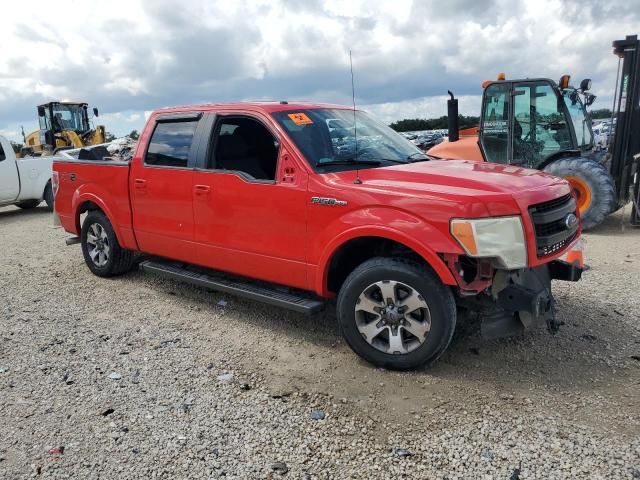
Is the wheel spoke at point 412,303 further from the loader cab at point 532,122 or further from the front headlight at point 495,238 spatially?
the loader cab at point 532,122

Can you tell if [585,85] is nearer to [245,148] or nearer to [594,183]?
[594,183]

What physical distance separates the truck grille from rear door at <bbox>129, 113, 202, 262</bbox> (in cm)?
302

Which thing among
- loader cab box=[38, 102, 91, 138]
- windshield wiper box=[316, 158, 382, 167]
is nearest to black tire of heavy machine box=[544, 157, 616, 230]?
windshield wiper box=[316, 158, 382, 167]

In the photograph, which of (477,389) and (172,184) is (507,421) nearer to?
(477,389)

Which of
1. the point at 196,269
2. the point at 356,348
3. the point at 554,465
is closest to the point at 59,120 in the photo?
the point at 196,269

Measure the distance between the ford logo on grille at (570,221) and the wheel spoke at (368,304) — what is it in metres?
1.50

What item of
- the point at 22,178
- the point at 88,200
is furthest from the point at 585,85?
the point at 22,178

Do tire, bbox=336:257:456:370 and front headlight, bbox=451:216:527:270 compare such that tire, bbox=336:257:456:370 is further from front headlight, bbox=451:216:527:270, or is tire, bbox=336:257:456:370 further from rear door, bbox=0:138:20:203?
rear door, bbox=0:138:20:203

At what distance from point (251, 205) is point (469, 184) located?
1803 mm

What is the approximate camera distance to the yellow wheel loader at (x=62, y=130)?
21688mm

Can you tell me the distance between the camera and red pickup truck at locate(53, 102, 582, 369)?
3.61 meters

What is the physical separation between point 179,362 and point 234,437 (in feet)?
3.98

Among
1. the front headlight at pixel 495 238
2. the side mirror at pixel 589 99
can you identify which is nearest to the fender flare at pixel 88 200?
the front headlight at pixel 495 238

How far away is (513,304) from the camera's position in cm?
384
